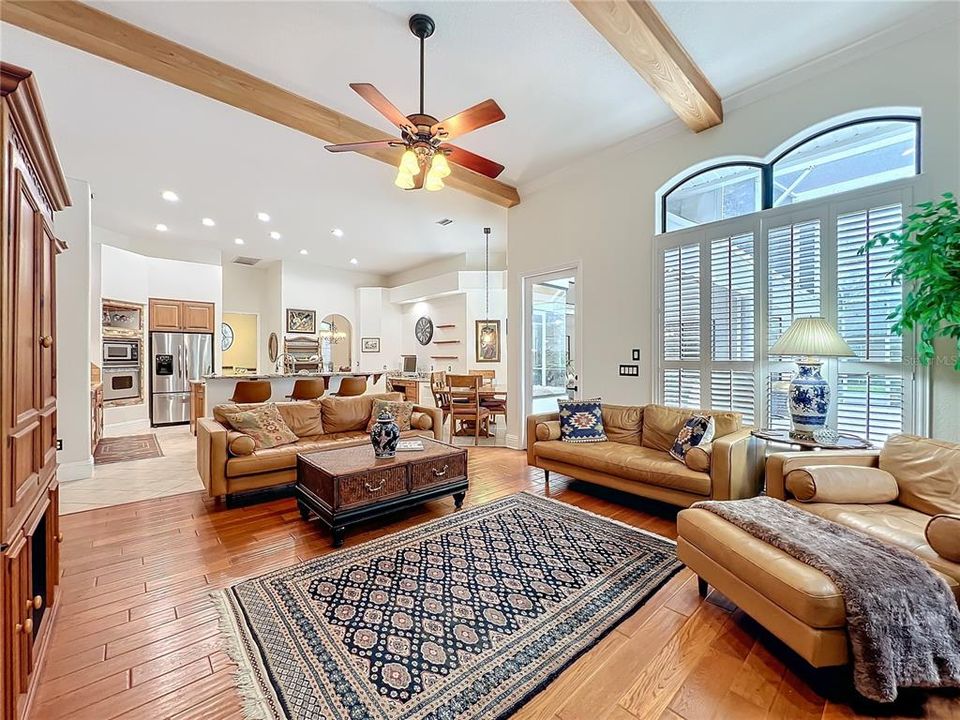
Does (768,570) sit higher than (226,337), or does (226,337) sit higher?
(226,337)

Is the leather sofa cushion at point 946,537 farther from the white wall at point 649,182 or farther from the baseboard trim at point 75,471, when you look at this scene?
the baseboard trim at point 75,471

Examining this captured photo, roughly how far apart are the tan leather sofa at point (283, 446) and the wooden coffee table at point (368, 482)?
1.43 feet

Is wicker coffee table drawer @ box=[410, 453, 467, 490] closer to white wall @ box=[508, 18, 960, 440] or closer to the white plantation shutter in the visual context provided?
white wall @ box=[508, 18, 960, 440]

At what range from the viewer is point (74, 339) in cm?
434

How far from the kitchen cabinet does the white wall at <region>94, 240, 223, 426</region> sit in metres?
0.09

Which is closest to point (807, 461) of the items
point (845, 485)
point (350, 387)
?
point (845, 485)

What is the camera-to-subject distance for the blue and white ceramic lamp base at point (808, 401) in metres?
2.93

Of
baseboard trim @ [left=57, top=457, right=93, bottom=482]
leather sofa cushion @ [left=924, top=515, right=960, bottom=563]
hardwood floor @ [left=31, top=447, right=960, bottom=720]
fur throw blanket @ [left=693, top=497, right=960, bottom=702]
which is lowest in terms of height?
hardwood floor @ [left=31, top=447, right=960, bottom=720]

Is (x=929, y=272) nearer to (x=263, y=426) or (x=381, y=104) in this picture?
(x=381, y=104)

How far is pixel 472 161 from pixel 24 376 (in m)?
2.71

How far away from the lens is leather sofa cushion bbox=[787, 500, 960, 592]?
1741mm

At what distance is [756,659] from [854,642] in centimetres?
41

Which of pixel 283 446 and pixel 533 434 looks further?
pixel 533 434

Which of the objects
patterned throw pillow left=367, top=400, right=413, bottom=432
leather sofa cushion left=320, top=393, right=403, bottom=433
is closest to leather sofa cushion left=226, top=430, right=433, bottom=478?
leather sofa cushion left=320, top=393, right=403, bottom=433
